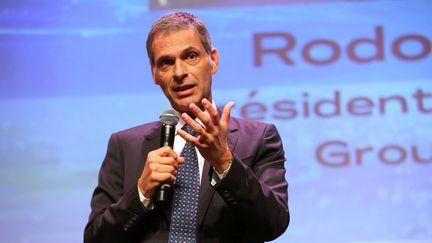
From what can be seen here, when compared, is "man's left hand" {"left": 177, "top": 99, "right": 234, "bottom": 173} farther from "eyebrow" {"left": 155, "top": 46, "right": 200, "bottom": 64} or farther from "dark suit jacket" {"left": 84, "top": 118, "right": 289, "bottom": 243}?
"eyebrow" {"left": 155, "top": 46, "right": 200, "bottom": 64}

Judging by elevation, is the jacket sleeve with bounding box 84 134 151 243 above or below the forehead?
below

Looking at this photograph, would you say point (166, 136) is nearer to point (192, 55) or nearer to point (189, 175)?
point (189, 175)

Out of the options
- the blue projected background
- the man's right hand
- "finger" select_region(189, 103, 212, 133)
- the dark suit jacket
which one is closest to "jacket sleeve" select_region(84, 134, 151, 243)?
the dark suit jacket

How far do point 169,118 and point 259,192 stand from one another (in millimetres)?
362

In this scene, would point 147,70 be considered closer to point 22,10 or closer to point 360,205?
point 22,10

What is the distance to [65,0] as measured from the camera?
373cm

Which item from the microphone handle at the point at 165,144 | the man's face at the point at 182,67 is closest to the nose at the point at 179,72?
the man's face at the point at 182,67

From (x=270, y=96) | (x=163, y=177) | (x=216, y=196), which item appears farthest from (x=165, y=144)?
(x=270, y=96)

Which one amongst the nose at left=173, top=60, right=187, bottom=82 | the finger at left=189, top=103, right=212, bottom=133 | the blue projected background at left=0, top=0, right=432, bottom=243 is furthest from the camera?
the blue projected background at left=0, top=0, right=432, bottom=243

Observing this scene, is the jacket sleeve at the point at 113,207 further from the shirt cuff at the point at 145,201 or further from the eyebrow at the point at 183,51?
the eyebrow at the point at 183,51

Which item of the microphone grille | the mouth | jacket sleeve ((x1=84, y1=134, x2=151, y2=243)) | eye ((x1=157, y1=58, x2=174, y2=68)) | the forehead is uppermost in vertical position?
the forehead

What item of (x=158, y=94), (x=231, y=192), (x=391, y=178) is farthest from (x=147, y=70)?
(x=231, y=192)

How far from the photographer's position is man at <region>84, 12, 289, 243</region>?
1.76 metres

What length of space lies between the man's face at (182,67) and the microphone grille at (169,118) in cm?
7
